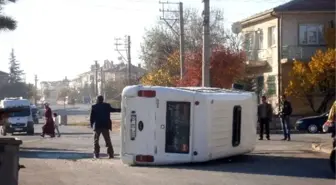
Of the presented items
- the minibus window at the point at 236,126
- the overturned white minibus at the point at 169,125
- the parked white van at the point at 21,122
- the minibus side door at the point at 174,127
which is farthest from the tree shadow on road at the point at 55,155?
the parked white van at the point at 21,122

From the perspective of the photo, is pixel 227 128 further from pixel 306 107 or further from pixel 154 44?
pixel 154 44

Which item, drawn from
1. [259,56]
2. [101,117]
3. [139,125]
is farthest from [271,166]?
[259,56]

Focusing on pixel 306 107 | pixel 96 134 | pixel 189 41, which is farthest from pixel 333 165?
pixel 189 41

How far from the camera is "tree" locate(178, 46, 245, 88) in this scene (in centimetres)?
4506

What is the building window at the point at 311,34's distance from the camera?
46.0 metres

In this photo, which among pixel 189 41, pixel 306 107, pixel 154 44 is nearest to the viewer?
pixel 306 107

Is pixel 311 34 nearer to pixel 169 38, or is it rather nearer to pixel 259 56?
pixel 259 56

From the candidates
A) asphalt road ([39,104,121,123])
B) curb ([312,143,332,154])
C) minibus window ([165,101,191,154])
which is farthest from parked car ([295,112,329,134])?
asphalt road ([39,104,121,123])

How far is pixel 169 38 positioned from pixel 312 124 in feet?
101

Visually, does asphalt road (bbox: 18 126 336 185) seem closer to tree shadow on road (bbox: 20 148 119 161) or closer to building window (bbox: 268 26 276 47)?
tree shadow on road (bbox: 20 148 119 161)

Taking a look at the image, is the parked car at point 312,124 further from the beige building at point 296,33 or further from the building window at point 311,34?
the building window at point 311,34

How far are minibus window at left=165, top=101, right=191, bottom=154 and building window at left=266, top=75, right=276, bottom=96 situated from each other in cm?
2871

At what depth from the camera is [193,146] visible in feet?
62.2

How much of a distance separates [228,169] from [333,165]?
104 inches
